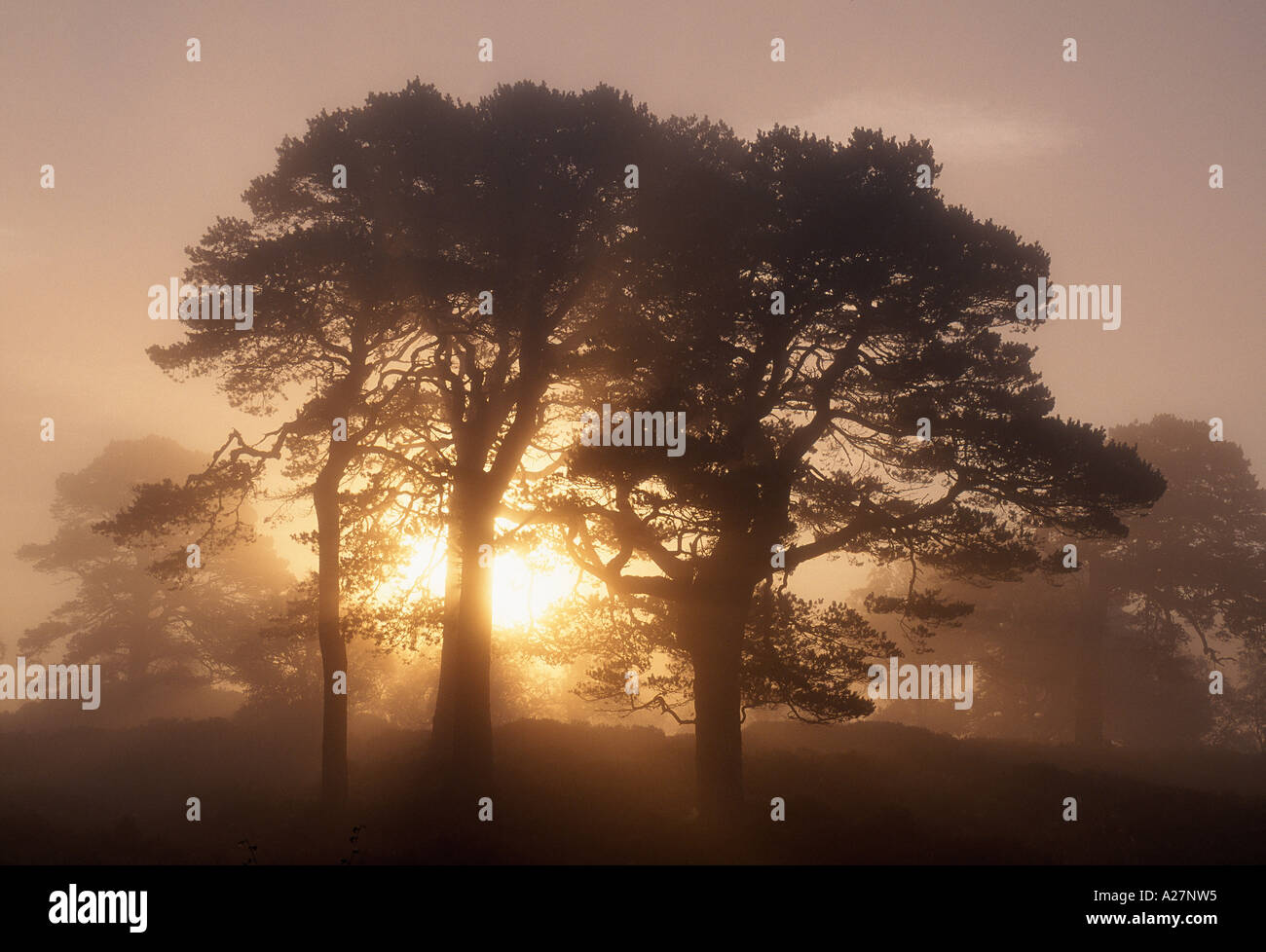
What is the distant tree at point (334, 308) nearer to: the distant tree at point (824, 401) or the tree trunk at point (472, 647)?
the tree trunk at point (472, 647)

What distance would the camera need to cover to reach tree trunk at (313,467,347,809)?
66.5ft

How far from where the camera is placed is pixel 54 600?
51844mm

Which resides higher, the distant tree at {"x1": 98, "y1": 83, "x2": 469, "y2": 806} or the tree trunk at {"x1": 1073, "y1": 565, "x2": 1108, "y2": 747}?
the distant tree at {"x1": 98, "y1": 83, "x2": 469, "y2": 806}

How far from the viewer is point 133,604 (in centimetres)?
4669

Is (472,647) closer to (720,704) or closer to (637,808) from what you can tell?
(637,808)

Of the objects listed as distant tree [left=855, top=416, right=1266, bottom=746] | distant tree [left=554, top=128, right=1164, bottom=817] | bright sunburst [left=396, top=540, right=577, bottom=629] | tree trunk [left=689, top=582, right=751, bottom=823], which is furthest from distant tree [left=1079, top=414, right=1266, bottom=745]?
bright sunburst [left=396, top=540, right=577, bottom=629]

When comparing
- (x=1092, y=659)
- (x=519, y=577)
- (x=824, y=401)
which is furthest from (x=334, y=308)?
(x=1092, y=659)

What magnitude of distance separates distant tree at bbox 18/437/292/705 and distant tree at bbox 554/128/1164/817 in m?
33.6

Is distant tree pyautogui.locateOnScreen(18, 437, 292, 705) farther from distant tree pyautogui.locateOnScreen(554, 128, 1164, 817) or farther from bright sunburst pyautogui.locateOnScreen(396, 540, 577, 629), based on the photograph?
distant tree pyautogui.locateOnScreen(554, 128, 1164, 817)

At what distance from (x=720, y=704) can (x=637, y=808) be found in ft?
10.3

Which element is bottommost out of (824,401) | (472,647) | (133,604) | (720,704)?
(133,604)

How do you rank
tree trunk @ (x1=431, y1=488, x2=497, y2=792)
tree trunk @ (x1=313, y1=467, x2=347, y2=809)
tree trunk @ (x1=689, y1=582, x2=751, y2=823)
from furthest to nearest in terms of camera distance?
1. tree trunk @ (x1=313, y1=467, x2=347, y2=809)
2. tree trunk @ (x1=431, y1=488, x2=497, y2=792)
3. tree trunk @ (x1=689, y1=582, x2=751, y2=823)
